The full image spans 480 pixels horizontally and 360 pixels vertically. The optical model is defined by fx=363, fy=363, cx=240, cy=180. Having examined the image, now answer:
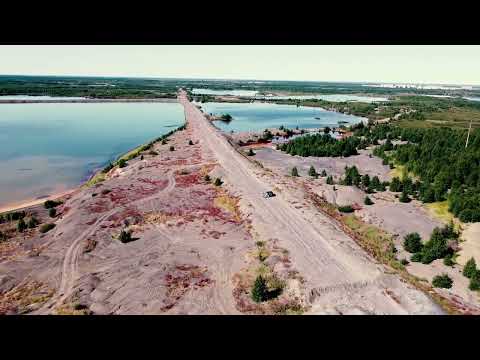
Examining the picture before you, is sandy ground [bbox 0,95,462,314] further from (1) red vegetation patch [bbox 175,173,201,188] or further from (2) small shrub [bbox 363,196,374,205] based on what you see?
(2) small shrub [bbox 363,196,374,205]

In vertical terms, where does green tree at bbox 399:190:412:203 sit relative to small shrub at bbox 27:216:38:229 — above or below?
above

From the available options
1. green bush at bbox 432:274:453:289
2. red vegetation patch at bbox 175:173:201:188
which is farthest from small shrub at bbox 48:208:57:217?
green bush at bbox 432:274:453:289

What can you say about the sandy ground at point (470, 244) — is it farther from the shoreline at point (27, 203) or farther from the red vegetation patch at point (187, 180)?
the shoreline at point (27, 203)

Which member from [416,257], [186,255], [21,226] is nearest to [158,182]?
[21,226]

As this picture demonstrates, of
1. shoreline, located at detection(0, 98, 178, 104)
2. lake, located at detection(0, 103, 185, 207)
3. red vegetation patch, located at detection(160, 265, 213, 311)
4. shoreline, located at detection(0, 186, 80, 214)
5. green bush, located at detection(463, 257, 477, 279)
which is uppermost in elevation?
shoreline, located at detection(0, 98, 178, 104)

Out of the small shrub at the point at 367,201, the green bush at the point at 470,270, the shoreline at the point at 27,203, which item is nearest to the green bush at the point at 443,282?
the green bush at the point at 470,270

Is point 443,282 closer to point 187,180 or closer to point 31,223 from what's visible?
point 187,180
